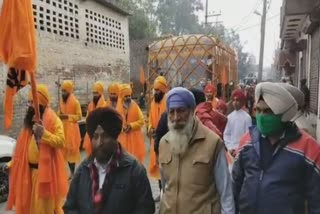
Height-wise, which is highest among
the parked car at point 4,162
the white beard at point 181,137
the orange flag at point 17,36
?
the orange flag at point 17,36

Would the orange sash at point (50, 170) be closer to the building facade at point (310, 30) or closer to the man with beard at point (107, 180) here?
the man with beard at point (107, 180)

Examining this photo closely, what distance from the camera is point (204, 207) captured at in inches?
111

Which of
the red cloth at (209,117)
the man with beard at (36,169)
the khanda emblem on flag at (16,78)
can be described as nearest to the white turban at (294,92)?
the red cloth at (209,117)

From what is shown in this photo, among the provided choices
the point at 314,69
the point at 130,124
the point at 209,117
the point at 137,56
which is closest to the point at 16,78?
the point at 209,117

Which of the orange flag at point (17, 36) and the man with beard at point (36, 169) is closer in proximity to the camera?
the orange flag at point (17, 36)

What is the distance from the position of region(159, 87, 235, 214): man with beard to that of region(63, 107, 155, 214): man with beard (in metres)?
0.22

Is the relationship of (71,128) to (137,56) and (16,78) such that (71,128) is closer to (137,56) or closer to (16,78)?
(16,78)

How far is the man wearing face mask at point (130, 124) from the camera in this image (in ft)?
24.1

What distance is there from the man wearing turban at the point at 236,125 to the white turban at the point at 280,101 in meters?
3.18

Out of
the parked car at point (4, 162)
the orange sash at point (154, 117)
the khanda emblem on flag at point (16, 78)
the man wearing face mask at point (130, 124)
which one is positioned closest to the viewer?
the khanda emblem on flag at point (16, 78)

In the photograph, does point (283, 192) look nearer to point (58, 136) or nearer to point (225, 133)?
point (58, 136)

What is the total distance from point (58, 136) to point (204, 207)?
7.83ft

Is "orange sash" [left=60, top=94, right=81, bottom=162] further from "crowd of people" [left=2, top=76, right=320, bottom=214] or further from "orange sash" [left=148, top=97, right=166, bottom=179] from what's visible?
"crowd of people" [left=2, top=76, right=320, bottom=214]

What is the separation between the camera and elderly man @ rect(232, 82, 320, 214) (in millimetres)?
2531
